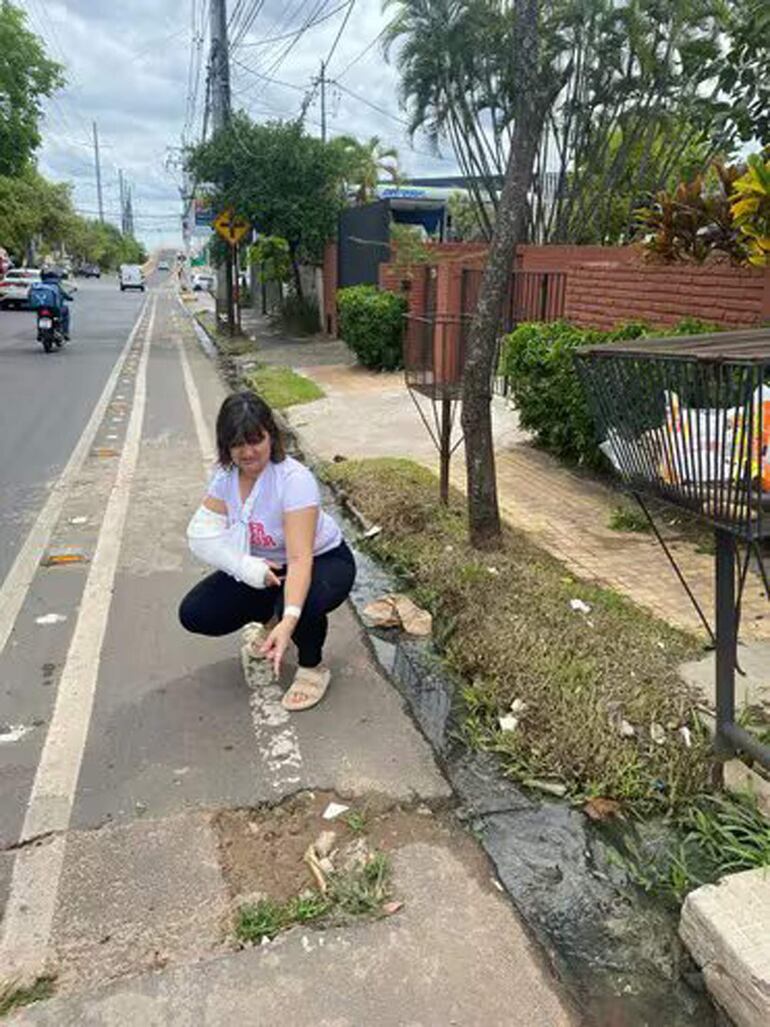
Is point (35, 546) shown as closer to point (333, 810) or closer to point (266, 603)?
point (266, 603)

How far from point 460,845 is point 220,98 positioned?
67.4 feet

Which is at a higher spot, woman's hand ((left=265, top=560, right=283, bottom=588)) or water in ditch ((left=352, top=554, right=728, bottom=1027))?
woman's hand ((left=265, top=560, right=283, bottom=588))

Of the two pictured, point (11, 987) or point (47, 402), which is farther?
point (47, 402)

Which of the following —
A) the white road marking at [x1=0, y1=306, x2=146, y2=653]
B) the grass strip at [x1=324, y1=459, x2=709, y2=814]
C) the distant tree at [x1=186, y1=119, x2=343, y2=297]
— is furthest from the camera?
the distant tree at [x1=186, y1=119, x2=343, y2=297]

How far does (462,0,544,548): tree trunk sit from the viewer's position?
457cm

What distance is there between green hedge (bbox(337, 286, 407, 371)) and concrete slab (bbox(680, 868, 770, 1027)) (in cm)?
1238

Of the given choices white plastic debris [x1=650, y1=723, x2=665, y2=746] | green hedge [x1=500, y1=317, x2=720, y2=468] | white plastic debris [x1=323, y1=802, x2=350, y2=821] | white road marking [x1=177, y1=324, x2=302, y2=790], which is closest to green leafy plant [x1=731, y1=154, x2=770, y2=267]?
green hedge [x1=500, y1=317, x2=720, y2=468]

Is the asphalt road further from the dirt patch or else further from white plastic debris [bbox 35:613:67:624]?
the dirt patch

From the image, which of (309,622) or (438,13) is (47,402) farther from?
(438,13)

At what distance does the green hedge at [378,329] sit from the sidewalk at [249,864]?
1057 centimetres

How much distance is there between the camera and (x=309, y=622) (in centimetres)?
357

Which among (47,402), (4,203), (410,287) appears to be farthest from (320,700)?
(4,203)

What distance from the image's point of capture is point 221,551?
348cm

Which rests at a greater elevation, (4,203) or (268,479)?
(4,203)
